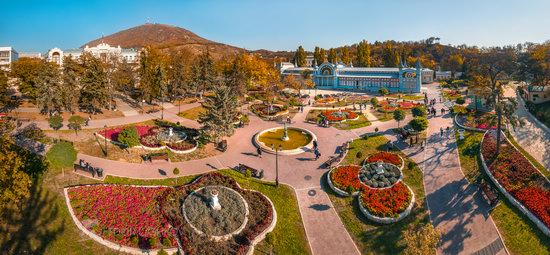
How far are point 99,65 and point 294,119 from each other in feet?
100

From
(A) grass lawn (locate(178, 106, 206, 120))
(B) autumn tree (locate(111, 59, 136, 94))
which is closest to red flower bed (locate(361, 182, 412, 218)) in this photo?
(A) grass lawn (locate(178, 106, 206, 120))

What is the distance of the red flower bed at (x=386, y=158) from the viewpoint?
3123 centimetres

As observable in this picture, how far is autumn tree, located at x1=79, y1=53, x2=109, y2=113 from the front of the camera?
4544cm

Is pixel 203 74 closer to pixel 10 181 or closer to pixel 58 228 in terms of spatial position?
pixel 58 228

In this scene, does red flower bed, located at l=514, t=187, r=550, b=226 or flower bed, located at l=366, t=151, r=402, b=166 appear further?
flower bed, located at l=366, t=151, r=402, b=166

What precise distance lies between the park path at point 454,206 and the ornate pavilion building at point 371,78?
166 feet

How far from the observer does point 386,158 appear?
31797 mm

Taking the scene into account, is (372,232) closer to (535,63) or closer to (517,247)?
(517,247)

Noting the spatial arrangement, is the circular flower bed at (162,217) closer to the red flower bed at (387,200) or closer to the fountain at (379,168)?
the red flower bed at (387,200)

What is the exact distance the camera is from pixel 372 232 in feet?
72.5

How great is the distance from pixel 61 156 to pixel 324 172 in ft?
74.6

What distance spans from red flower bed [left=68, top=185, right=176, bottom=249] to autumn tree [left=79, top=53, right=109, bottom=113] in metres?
25.5

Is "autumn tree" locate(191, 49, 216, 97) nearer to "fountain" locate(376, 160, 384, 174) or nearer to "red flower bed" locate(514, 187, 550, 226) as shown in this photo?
"fountain" locate(376, 160, 384, 174)

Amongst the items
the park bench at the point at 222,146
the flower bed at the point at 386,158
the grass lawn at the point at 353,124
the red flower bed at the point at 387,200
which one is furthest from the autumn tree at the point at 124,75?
the red flower bed at the point at 387,200
